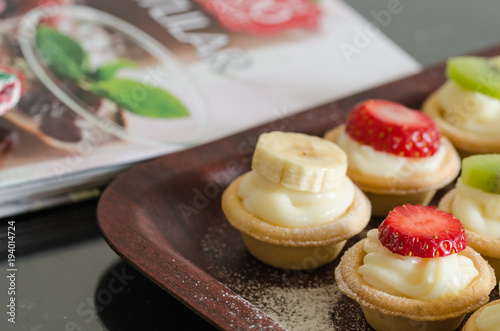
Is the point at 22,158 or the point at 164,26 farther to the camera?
the point at 164,26

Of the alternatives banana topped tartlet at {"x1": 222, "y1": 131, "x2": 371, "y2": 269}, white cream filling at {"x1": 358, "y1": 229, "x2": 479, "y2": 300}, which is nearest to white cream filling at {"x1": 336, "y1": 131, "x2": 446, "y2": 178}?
banana topped tartlet at {"x1": 222, "y1": 131, "x2": 371, "y2": 269}

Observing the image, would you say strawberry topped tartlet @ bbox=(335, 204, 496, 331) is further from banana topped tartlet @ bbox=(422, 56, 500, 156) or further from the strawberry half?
banana topped tartlet @ bbox=(422, 56, 500, 156)

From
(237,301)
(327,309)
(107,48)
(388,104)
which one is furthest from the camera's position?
(107,48)

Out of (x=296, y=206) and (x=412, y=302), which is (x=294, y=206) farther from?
(x=412, y=302)

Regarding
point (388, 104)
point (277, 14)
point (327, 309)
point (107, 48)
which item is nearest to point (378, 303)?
point (327, 309)

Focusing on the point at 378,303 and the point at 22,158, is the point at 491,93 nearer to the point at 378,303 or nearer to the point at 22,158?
the point at 378,303

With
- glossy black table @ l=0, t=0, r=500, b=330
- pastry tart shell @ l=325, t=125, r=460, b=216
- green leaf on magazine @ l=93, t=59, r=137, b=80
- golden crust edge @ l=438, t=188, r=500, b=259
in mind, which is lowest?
glossy black table @ l=0, t=0, r=500, b=330
